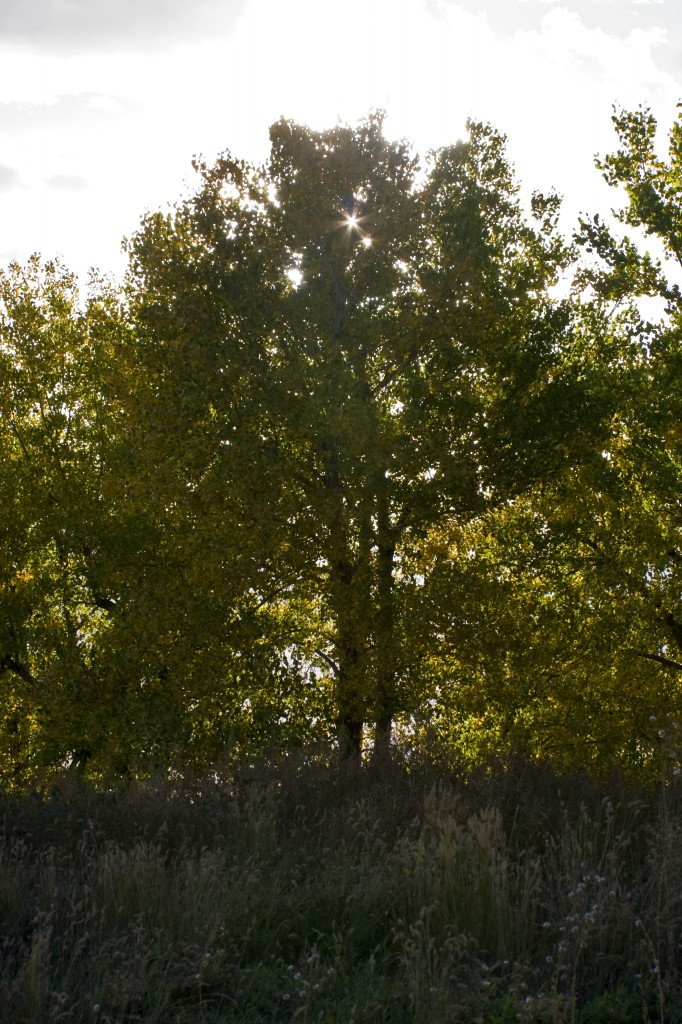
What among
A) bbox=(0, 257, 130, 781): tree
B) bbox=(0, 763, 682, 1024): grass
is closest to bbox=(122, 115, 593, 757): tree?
bbox=(0, 257, 130, 781): tree

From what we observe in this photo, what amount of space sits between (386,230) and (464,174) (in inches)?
87.7

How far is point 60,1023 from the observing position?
4.68m

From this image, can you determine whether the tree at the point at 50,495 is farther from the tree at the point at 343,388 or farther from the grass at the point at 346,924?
the grass at the point at 346,924

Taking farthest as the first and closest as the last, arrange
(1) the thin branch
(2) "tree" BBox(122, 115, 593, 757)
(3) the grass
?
1. (1) the thin branch
2. (2) "tree" BBox(122, 115, 593, 757)
3. (3) the grass

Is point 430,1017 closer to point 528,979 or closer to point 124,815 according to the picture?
point 528,979

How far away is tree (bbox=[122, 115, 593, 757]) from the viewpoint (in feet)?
50.3

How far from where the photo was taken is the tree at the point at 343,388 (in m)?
15.3

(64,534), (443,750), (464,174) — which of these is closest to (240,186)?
(464,174)

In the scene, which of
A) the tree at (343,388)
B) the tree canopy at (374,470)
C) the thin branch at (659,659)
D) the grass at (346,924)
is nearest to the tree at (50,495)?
the tree canopy at (374,470)

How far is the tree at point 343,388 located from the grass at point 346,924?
8.20 meters

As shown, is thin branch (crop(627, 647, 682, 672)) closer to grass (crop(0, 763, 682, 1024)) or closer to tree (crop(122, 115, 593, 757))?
tree (crop(122, 115, 593, 757))

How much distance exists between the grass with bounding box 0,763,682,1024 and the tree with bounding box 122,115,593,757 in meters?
8.20

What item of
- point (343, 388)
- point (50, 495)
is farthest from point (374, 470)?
point (50, 495)

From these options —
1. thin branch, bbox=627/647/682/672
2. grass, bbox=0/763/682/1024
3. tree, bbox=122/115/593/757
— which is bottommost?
grass, bbox=0/763/682/1024
